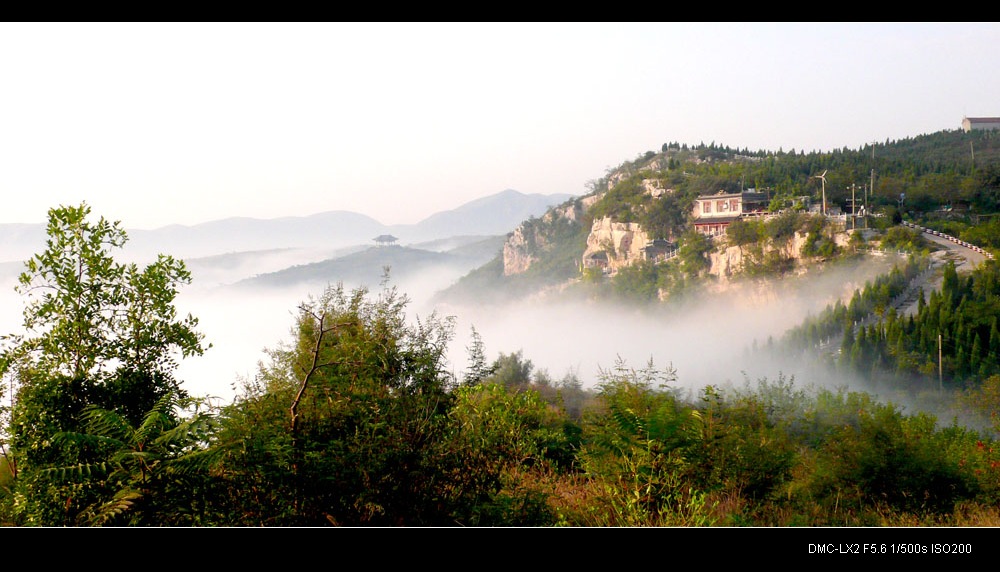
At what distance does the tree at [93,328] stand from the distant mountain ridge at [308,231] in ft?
4.12

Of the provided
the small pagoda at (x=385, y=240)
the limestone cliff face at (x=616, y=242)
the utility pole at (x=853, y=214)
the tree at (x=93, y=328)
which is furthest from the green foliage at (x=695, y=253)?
the tree at (x=93, y=328)

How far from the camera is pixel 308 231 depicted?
5453 millimetres

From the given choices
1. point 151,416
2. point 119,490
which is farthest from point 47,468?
point 151,416

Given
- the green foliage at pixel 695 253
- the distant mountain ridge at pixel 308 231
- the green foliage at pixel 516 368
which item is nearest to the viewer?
the distant mountain ridge at pixel 308 231

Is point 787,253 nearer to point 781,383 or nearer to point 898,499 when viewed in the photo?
point 781,383

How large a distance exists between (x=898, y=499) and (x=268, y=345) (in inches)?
135

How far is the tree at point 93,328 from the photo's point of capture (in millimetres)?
2541

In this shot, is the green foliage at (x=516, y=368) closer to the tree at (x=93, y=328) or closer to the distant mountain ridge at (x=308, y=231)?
the distant mountain ridge at (x=308, y=231)

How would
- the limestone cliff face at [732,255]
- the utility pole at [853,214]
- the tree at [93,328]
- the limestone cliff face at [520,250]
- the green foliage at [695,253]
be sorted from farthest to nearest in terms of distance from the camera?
the limestone cliff face at [520,250], the green foliage at [695,253], the limestone cliff face at [732,255], the utility pole at [853,214], the tree at [93,328]

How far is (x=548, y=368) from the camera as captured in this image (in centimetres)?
1008

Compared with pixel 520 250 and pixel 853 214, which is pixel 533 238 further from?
pixel 853 214
